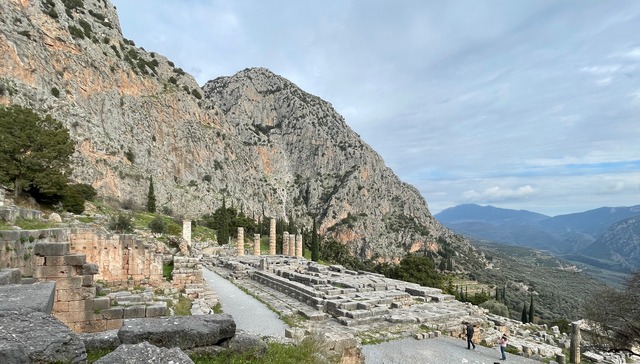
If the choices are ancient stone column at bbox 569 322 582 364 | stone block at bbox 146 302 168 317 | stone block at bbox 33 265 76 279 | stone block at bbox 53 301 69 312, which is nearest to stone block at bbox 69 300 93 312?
stone block at bbox 53 301 69 312

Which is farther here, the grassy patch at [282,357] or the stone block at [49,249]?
the stone block at [49,249]

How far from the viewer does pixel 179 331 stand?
4523 mm

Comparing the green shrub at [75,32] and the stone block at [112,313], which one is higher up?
the green shrub at [75,32]

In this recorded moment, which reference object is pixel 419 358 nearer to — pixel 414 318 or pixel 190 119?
pixel 414 318

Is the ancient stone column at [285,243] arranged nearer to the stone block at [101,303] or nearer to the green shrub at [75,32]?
the stone block at [101,303]

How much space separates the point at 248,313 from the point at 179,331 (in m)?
12.0

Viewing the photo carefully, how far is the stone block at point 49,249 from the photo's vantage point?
9.32 m

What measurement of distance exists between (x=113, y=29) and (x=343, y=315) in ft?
262

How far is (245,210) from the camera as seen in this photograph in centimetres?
8425

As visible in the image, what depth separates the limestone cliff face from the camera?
165 feet

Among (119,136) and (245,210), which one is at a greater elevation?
(119,136)

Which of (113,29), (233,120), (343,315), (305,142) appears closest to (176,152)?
(113,29)

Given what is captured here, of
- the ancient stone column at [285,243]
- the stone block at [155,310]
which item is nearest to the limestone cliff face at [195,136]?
the ancient stone column at [285,243]

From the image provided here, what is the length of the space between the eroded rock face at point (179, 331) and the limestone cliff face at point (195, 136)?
50.1m
